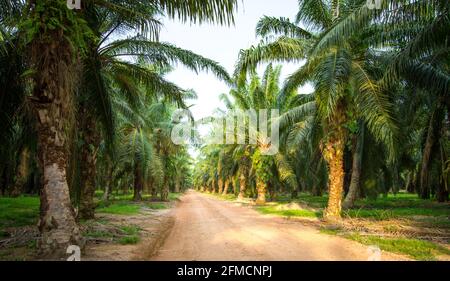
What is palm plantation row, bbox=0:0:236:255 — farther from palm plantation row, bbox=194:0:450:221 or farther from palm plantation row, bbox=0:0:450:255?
palm plantation row, bbox=194:0:450:221

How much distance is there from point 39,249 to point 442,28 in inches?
388

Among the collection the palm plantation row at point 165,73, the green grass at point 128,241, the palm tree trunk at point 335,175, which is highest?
the palm plantation row at point 165,73

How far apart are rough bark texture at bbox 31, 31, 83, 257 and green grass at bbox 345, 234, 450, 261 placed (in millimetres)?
6251

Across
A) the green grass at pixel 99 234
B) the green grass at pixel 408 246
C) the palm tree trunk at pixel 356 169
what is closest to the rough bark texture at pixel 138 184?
the palm tree trunk at pixel 356 169

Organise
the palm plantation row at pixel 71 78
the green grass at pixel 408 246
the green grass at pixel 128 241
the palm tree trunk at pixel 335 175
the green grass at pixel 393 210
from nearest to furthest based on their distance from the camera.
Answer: the palm plantation row at pixel 71 78 < the green grass at pixel 408 246 < the green grass at pixel 128 241 < the palm tree trunk at pixel 335 175 < the green grass at pixel 393 210

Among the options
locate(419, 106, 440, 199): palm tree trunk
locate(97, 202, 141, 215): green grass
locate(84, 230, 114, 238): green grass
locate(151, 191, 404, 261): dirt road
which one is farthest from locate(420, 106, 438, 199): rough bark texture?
locate(97, 202, 141, 215): green grass

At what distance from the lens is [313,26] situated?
14383 mm

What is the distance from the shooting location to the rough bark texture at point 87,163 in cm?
1270

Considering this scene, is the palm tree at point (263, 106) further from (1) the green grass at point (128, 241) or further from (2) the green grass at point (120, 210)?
Answer: (1) the green grass at point (128, 241)

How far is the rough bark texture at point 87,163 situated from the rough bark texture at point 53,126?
5.68 meters

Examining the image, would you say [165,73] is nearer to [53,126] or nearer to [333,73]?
[333,73]

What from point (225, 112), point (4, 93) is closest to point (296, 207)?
point (225, 112)

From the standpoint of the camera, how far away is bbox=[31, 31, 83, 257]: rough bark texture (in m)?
6.77

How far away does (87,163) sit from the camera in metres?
12.9
